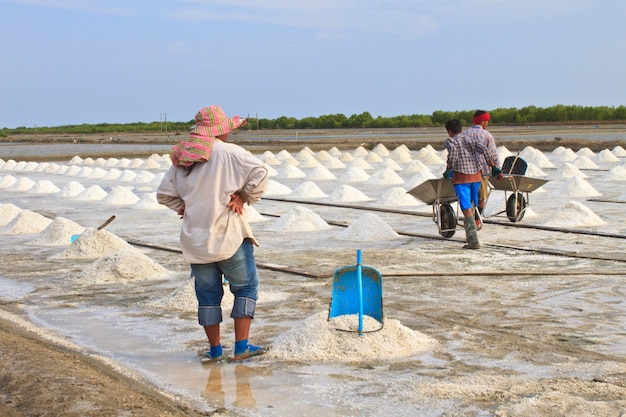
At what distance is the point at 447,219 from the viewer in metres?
8.48

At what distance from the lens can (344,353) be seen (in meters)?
4.36

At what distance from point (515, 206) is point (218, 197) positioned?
5.65 metres

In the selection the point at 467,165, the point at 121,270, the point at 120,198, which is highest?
the point at 467,165

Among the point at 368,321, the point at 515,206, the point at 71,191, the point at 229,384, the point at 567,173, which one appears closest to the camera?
the point at 229,384

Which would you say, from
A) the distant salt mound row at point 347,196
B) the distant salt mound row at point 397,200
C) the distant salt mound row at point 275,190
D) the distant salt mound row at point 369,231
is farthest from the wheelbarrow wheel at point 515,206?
the distant salt mound row at point 275,190

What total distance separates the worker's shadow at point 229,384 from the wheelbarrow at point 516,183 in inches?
197

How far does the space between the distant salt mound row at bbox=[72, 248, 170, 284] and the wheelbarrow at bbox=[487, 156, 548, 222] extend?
11.1 feet

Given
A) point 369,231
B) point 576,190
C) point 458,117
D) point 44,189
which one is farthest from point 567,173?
point 458,117

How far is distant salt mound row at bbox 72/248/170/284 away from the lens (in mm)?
6820

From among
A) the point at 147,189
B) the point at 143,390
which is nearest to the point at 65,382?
the point at 143,390

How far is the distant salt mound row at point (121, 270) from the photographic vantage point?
22.4 feet

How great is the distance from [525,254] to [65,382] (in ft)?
15.7

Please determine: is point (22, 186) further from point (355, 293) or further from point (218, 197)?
point (218, 197)

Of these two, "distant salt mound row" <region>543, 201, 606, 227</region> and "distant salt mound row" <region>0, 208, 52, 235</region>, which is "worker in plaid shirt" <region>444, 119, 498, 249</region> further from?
"distant salt mound row" <region>0, 208, 52, 235</region>
